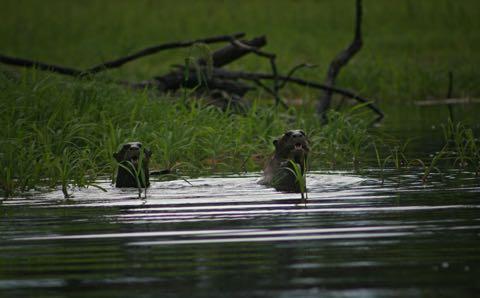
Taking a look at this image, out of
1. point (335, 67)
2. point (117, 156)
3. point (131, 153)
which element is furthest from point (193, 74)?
point (131, 153)

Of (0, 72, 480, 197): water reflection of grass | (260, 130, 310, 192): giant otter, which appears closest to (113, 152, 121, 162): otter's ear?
(0, 72, 480, 197): water reflection of grass

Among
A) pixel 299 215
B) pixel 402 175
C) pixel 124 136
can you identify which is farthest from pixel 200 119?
pixel 299 215

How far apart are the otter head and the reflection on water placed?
2.58 ft

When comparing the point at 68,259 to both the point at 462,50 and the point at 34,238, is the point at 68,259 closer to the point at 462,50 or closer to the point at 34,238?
the point at 34,238

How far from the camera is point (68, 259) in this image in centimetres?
Answer: 622

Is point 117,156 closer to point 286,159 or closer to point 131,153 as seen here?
point 131,153

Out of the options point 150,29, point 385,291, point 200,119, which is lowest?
point 385,291

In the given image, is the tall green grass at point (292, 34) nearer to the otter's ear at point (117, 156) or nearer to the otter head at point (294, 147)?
the otter head at point (294, 147)

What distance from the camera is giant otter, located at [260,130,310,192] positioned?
10102mm

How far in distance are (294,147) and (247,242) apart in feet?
13.1

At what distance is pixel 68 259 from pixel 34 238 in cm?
90

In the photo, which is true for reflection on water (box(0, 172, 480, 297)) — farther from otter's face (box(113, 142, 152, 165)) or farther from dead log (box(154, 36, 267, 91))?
dead log (box(154, 36, 267, 91))

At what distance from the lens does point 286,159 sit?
10.6m

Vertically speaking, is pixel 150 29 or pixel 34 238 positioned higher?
pixel 150 29
